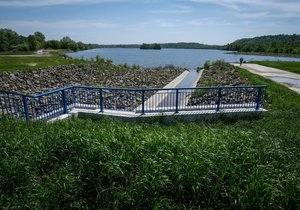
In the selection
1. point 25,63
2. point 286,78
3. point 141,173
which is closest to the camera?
point 141,173

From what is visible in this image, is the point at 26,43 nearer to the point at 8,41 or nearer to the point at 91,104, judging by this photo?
the point at 8,41

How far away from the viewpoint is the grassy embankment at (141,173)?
145 inches

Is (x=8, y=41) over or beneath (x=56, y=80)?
over

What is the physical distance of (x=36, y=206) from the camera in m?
3.50

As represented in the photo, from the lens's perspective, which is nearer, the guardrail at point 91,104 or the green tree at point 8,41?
the guardrail at point 91,104

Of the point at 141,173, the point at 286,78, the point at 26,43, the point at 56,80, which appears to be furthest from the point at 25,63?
the point at 26,43

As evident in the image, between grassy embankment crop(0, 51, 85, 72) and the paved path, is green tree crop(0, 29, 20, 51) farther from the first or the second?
the paved path

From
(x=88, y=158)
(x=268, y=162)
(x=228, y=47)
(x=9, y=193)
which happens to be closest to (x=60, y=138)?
(x=88, y=158)

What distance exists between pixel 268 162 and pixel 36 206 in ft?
13.5

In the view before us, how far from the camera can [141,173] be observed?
159 inches

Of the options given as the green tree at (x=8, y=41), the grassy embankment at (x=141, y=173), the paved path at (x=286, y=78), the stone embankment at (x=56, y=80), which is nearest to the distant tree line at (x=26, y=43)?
the green tree at (x=8, y=41)

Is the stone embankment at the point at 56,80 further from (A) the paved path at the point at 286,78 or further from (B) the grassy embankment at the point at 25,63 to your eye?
(A) the paved path at the point at 286,78

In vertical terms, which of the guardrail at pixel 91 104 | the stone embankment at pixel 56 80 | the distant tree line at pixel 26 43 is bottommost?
the stone embankment at pixel 56 80

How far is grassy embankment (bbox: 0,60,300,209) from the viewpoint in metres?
3.67
